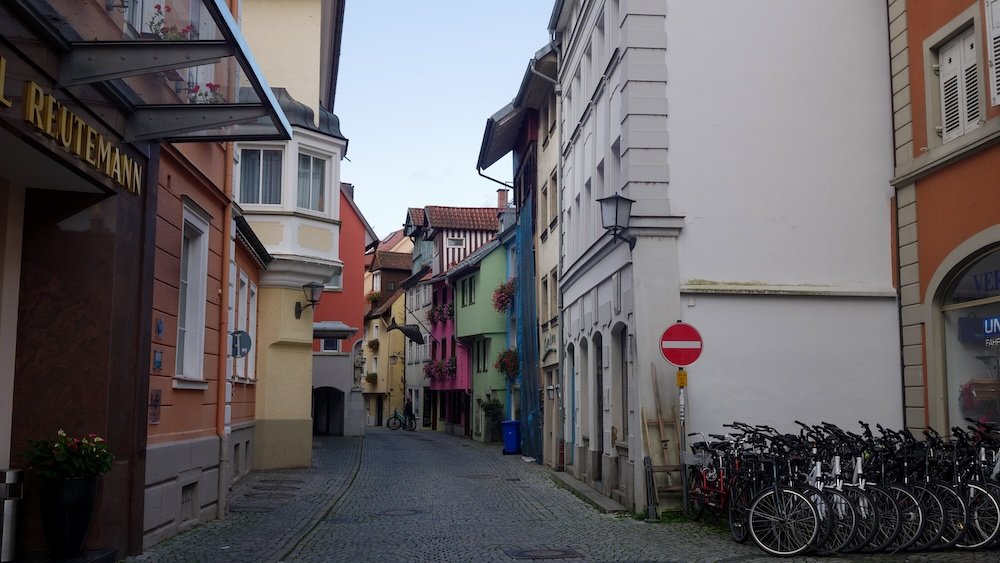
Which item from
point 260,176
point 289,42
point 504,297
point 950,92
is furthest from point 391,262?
point 950,92

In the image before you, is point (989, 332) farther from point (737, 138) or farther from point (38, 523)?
point (38, 523)

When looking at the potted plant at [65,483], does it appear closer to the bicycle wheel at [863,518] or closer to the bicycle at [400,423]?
the bicycle wheel at [863,518]

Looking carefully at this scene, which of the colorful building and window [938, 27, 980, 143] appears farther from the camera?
the colorful building

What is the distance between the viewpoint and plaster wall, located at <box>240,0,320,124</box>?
23516 millimetres

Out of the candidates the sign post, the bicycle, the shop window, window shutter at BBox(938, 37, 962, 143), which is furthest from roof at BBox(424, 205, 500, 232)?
the shop window

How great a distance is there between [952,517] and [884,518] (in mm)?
696

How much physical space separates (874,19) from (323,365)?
26768 millimetres

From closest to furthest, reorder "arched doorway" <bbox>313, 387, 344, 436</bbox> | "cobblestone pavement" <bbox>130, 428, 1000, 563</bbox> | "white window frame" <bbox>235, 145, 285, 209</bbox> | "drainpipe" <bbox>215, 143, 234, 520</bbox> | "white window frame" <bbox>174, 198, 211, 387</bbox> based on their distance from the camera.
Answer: "cobblestone pavement" <bbox>130, 428, 1000, 563</bbox> → "white window frame" <bbox>174, 198, 211, 387</bbox> → "drainpipe" <bbox>215, 143, 234, 520</bbox> → "white window frame" <bbox>235, 145, 285, 209</bbox> → "arched doorway" <bbox>313, 387, 344, 436</bbox>

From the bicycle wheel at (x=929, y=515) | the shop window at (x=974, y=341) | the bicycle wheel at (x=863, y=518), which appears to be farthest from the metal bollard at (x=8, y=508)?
the shop window at (x=974, y=341)

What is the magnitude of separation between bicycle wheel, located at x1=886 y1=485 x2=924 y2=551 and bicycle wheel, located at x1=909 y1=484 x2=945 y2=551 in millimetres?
63

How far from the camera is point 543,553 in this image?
1105 cm

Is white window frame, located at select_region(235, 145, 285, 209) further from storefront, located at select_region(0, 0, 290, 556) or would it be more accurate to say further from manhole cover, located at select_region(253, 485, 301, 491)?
storefront, located at select_region(0, 0, 290, 556)

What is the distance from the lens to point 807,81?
15.4 metres

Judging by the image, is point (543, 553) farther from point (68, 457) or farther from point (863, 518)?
point (68, 457)
